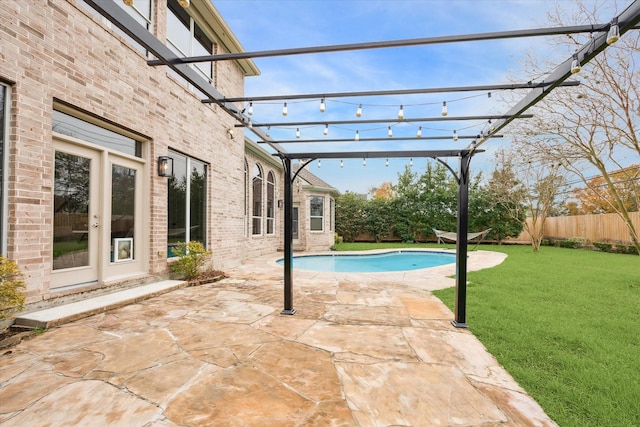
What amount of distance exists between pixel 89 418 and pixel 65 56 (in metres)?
4.05

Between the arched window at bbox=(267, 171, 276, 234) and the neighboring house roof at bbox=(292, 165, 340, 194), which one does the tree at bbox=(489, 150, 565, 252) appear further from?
the arched window at bbox=(267, 171, 276, 234)

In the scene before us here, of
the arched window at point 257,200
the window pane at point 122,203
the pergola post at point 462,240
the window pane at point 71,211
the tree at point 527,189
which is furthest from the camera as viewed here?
the tree at point 527,189

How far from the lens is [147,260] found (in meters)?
5.21

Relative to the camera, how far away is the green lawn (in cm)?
196

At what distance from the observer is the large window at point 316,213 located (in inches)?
539

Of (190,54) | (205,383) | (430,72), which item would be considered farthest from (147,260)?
(430,72)

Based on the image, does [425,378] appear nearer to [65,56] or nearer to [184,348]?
[184,348]

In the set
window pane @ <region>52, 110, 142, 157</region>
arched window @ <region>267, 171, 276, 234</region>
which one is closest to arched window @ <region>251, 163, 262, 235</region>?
arched window @ <region>267, 171, 276, 234</region>

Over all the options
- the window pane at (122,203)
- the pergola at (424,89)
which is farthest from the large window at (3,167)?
the pergola at (424,89)

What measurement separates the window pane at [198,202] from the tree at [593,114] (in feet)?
22.6

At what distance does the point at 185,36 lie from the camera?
6.13 metres

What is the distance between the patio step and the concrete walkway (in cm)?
12

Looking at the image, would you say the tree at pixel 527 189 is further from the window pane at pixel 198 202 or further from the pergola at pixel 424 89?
the window pane at pixel 198 202

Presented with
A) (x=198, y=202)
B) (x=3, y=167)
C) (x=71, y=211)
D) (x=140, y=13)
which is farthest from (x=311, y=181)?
(x=3, y=167)
